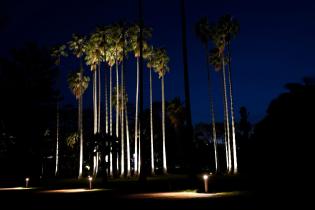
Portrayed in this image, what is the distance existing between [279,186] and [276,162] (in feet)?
4.04

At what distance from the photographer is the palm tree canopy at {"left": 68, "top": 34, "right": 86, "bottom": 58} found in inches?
2175

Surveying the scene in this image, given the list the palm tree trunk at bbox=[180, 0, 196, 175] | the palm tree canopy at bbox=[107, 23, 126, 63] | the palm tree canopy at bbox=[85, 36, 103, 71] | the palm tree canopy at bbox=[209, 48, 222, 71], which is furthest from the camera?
the palm tree canopy at bbox=[209, 48, 222, 71]

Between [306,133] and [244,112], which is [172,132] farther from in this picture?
[306,133]

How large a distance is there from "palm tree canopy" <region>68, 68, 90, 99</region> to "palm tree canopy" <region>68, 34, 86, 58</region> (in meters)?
5.63

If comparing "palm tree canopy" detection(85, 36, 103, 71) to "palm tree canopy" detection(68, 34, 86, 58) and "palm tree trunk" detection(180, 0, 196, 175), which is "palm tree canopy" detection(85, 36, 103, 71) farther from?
"palm tree trunk" detection(180, 0, 196, 175)

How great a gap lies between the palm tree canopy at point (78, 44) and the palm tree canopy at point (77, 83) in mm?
5626

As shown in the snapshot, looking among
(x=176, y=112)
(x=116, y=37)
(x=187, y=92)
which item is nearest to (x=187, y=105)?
(x=187, y=92)

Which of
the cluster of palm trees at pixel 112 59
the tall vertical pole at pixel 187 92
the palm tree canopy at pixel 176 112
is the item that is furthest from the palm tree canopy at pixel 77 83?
the tall vertical pole at pixel 187 92

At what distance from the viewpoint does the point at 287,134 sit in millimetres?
19344

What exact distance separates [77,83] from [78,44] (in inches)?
273

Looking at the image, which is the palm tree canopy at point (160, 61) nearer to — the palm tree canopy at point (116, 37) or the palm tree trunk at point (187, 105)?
the palm tree canopy at point (116, 37)

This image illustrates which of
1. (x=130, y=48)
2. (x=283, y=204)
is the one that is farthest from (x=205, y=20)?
(x=283, y=204)

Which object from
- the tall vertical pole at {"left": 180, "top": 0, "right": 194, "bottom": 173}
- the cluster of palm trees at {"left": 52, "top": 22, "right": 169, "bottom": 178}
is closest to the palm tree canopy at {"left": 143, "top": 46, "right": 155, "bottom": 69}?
the cluster of palm trees at {"left": 52, "top": 22, "right": 169, "bottom": 178}

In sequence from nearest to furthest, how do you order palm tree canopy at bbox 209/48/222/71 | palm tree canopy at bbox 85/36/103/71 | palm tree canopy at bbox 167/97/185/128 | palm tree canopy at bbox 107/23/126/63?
1. palm tree canopy at bbox 107/23/126/63
2. palm tree canopy at bbox 85/36/103/71
3. palm tree canopy at bbox 209/48/222/71
4. palm tree canopy at bbox 167/97/185/128
